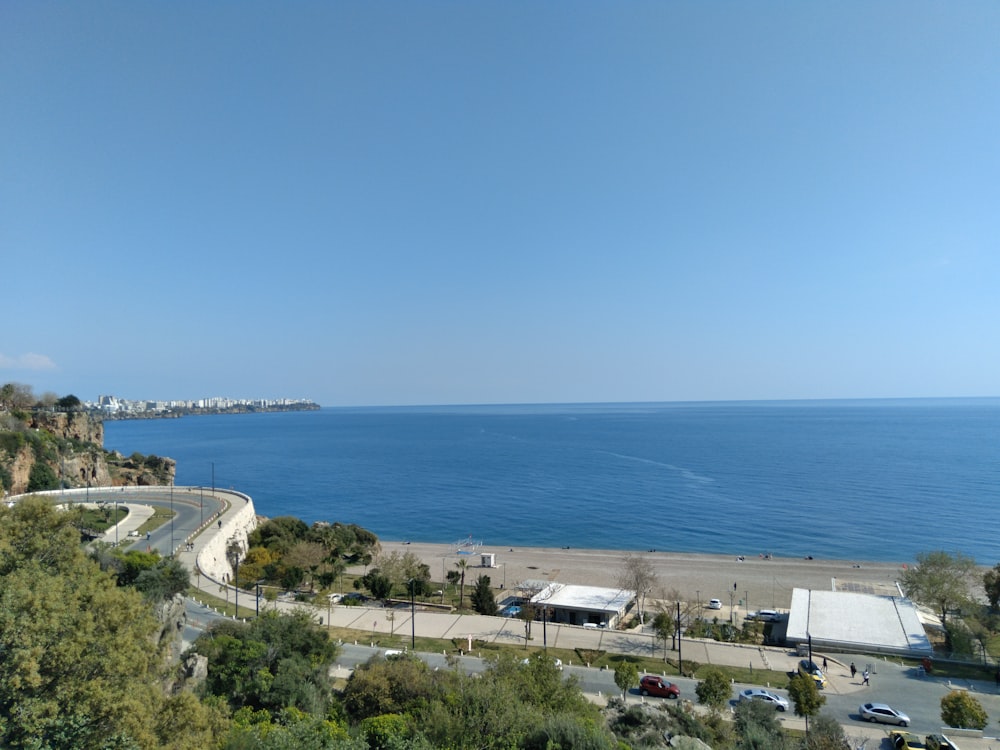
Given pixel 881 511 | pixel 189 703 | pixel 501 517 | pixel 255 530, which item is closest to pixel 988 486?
pixel 881 511

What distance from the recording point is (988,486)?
83.6 m

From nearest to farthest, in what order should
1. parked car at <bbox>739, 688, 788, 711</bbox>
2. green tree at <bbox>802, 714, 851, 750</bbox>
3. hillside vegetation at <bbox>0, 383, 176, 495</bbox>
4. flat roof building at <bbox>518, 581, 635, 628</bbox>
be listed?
green tree at <bbox>802, 714, 851, 750</bbox> → parked car at <bbox>739, 688, 788, 711</bbox> → flat roof building at <bbox>518, 581, 635, 628</bbox> → hillside vegetation at <bbox>0, 383, 176, 495</bbox>

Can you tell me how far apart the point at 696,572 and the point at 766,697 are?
95.8 feet

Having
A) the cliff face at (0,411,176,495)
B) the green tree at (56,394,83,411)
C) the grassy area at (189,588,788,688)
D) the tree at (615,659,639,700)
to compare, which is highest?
the green tree at (56,394,83,411)

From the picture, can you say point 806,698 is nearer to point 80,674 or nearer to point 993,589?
point 80,674

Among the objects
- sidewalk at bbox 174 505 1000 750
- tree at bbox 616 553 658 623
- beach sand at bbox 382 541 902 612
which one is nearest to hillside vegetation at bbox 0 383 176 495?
sidewalk at bbox 174 505 1000 750

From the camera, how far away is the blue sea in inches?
2478

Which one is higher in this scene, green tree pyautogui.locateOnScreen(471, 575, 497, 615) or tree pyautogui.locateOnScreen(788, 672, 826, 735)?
tree pyautogui.locateOnScreen(788, 672, 826, 735)

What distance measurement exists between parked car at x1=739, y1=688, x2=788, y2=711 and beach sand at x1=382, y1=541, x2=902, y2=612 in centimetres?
1857

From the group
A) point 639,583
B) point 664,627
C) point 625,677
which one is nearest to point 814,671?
point 664,627

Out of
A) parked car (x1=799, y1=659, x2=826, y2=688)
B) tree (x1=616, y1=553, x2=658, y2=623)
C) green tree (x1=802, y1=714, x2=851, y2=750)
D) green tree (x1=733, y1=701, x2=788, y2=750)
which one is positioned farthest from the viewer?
tree (x1=616, y1=553, x2=658, y2=623)

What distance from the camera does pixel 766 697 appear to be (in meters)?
22.3

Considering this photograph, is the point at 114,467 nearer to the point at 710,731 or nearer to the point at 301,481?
the point at 301,481

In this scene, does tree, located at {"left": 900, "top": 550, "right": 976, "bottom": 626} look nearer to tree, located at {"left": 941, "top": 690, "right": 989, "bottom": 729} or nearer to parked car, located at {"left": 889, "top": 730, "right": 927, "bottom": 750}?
tree, located at {"left": 941, "top": 690, "right": 989, "bottom": 729}
